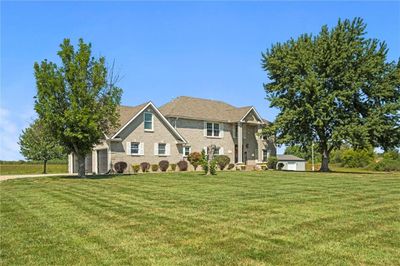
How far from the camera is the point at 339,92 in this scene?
114 ft

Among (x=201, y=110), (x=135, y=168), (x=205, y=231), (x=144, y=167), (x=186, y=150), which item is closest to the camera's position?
(x=205, y=231)

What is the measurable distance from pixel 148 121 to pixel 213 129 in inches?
337

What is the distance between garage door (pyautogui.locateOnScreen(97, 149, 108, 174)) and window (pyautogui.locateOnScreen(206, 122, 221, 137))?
37.4ft

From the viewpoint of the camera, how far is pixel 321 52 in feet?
116

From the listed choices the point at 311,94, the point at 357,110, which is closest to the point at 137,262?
the point at 311,94

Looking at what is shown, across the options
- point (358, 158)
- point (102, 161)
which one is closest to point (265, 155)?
point (102, 161)

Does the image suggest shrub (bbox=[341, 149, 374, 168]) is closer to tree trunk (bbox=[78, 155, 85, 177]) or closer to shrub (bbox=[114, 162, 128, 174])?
shrub (bbox=[114, 162, 128, 174])

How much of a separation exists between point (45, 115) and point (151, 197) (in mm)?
14255

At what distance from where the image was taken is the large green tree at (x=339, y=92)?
34719 mm

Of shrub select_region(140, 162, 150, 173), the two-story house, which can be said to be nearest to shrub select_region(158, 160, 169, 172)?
the two-story house

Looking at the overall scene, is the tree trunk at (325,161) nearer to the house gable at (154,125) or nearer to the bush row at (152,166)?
the bush row at (152,166)

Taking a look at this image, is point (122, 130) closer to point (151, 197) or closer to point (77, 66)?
point (77, 66)

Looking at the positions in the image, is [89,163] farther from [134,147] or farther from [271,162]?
[271,162]

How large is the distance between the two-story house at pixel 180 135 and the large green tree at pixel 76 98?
251 inches
